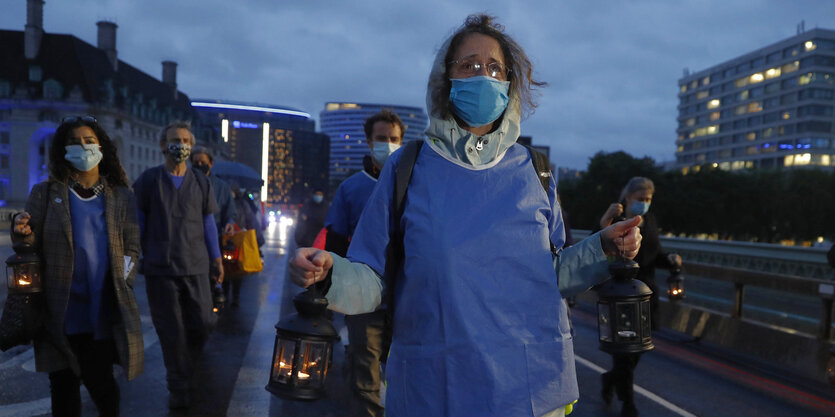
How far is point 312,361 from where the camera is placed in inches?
77.9

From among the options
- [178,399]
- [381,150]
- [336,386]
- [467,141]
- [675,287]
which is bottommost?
[336,386]

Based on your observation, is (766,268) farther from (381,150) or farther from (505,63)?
(505,63)

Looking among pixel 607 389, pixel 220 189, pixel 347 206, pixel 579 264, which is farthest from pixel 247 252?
pixel 579 264

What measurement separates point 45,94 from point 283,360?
92801 mm

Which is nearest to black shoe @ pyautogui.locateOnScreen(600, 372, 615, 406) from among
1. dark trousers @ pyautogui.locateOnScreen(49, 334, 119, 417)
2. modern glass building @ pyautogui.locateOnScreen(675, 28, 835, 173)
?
dark trousers @ pyautogui.locateOnScreen(49, 334, 119, 417)

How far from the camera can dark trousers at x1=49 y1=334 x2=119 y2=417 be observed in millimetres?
3695

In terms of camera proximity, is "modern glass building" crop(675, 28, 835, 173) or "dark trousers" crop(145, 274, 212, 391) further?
"modern glass building" crop(675, 28, 835, 173)

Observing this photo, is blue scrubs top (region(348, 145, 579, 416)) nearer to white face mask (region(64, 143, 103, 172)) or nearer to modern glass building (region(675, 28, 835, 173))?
white face mask (region(64, 143, 103, 172))

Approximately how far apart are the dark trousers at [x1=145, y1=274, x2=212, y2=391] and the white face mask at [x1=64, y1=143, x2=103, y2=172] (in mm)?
1270

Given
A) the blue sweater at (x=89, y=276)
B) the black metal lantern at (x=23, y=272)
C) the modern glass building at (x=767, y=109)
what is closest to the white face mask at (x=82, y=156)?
the blue sweater at (x=89, y=276)

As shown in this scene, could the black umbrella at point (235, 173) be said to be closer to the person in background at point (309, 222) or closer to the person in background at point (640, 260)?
the person in background at point (309, 222)

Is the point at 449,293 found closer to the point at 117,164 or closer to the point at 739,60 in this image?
the point at 117,164

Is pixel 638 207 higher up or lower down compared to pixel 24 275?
higher up

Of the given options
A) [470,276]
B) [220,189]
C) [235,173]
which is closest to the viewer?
[470,276]
